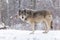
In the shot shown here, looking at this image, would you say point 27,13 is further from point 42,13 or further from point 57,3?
point 57,3

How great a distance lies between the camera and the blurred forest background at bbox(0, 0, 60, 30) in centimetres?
1331

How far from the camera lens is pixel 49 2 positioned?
13.7 metres

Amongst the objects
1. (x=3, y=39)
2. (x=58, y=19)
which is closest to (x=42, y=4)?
(x=58, y=19)

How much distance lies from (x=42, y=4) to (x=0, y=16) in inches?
112

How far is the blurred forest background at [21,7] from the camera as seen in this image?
13.3 m

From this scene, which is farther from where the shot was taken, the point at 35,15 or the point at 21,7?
the point at 21,7

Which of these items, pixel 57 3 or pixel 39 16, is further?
pixel 57 3

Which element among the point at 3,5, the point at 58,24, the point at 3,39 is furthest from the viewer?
the point at 3,5

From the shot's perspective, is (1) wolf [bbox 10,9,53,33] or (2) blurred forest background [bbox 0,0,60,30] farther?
(2) blurred forest background [bbox 0,0,60,30]

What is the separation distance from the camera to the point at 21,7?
1342 centimetres

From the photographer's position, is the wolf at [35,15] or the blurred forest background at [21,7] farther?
the blurred forest background at [21,7]

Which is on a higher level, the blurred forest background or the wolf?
the wolf

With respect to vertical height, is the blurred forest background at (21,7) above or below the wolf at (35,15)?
below

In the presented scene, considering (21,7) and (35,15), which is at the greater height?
(35,15)
